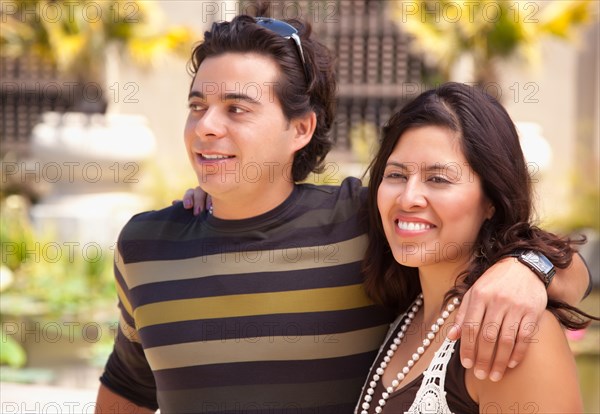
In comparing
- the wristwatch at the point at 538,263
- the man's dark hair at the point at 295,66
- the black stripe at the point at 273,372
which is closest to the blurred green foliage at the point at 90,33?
the man's dark hair at the point at 295,66

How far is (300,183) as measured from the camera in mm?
2436

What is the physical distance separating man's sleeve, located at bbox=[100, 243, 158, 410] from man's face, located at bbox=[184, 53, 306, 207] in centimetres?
37

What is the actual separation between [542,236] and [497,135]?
23 centimetres

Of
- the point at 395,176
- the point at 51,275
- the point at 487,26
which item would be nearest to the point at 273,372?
the point at 395,176

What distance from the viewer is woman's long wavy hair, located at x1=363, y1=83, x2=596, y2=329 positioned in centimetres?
180

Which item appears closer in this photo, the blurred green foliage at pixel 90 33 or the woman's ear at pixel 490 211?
the woman's ear at pixel 490 211

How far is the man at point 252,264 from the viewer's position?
2.16m

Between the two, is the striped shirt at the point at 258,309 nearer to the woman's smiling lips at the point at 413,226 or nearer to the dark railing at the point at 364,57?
the woman's smiling lips at the point at 413,226

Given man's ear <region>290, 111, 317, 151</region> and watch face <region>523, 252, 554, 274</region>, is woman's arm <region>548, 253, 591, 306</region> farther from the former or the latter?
man's ear <region>290, 111, 317, 151</region>

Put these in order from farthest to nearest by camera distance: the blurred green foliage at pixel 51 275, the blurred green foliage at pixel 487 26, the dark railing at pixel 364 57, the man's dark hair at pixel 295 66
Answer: the dark railing at pixel 364 57
the blurred green foliage at pixel 487 26
the blurred green foliage at pixel 51 275
the man's dark hair at pixel 295 66

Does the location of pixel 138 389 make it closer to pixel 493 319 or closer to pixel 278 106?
pixel 278 106

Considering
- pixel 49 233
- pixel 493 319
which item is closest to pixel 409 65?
pixel 49 233

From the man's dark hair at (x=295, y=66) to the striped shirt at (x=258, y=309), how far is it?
0.21 m

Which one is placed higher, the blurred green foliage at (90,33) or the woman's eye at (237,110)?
the woman's eye at (237,110)
